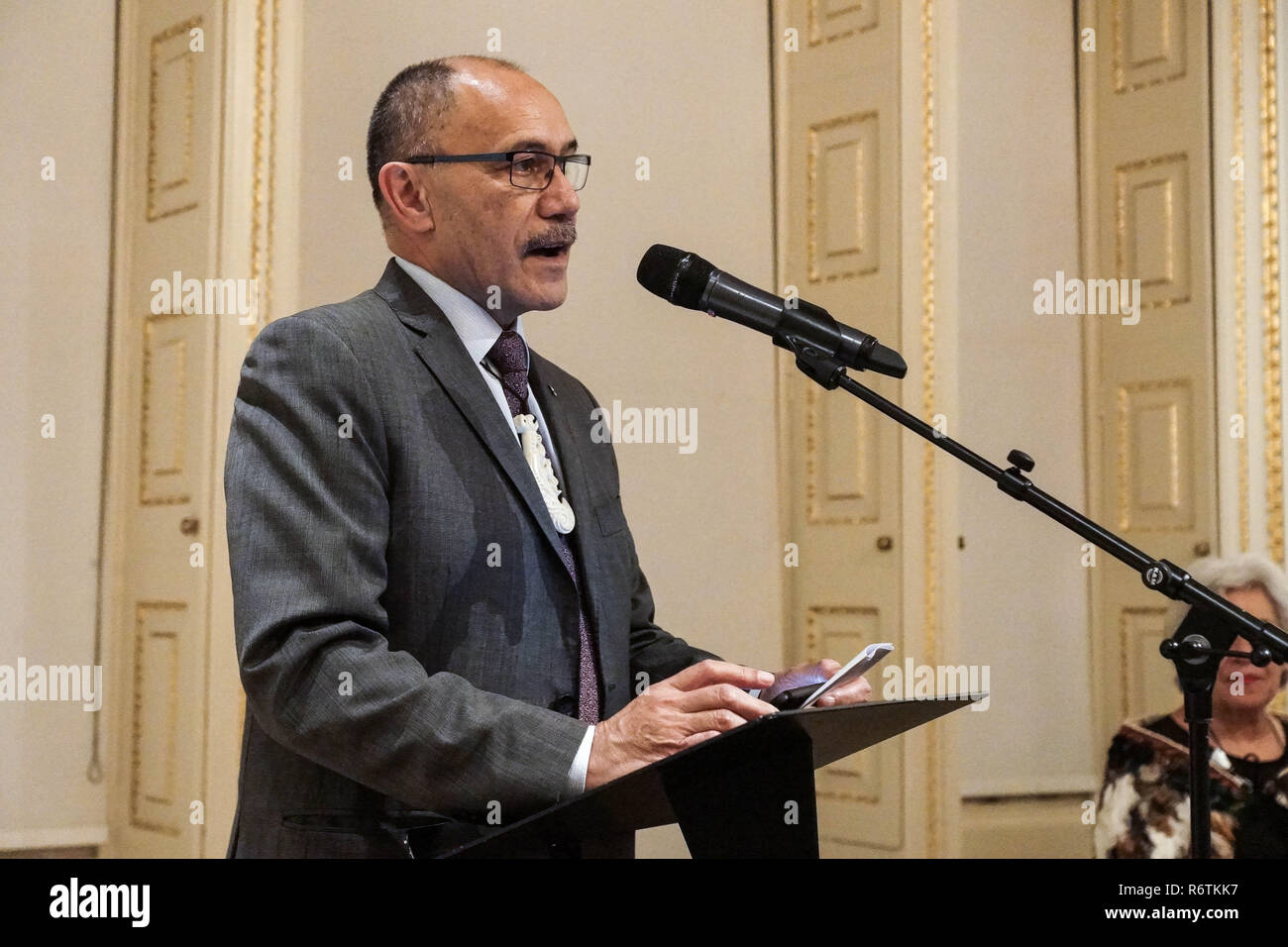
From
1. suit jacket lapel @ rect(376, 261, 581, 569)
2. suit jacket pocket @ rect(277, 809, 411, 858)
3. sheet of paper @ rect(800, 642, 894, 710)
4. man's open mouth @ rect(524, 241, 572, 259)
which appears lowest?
suit jacket pocket @ rect(277, 809, 411, 858)

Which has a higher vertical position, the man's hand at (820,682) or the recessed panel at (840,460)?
the recessed panel at (840,460)

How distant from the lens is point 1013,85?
14.5 feet

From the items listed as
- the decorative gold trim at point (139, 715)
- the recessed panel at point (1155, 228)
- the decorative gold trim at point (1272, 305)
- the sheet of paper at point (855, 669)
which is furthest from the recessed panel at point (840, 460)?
the sheet of paper at point (855, 669)

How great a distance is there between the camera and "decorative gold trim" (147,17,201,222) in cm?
358

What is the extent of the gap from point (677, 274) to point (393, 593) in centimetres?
54

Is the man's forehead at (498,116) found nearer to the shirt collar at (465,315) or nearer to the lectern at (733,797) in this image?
the shirt collar at (465,315)

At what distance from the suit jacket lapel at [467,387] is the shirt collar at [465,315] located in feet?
0.06

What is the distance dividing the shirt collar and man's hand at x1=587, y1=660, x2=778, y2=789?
63cm

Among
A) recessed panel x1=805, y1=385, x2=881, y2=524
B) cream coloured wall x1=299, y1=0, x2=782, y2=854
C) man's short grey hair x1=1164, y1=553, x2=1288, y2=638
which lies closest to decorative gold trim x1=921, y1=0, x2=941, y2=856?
recessed panel x1=805, y1=385, x2=881, y2=524

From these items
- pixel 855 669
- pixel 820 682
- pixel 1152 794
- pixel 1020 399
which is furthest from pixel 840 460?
pixel 855 669

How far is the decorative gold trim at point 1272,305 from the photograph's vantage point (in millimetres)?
4051

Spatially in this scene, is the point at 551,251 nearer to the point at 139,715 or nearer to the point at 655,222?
the point at 655,222

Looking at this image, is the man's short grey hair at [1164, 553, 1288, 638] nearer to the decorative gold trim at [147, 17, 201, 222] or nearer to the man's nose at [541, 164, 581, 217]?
the man's nose at [541, 164, 581, 217]
